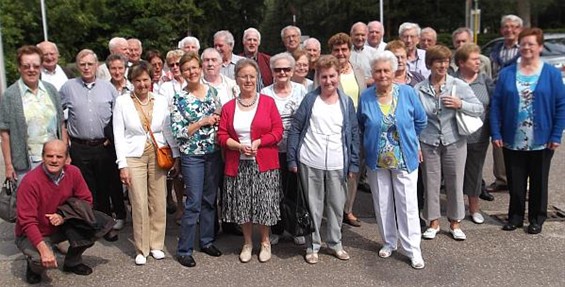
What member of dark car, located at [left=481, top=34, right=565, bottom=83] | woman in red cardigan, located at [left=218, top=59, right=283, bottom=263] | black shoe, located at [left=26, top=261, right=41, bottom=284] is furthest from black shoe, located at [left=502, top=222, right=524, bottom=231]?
dark car, located at [left=481, top=34, right=565, bottom=83]

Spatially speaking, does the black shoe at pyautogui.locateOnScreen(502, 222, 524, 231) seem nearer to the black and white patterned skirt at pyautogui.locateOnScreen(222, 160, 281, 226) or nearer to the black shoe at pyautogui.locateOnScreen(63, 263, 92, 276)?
the black and white patterned skirt at pyautogui.locateOnScreen(222, 160, 281, 226)

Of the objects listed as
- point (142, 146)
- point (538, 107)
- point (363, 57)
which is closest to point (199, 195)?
point (142, 146)

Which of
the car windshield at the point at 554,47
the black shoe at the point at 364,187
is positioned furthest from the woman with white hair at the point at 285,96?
the car windshield at the point at 554,47

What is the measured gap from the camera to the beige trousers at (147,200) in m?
4.46

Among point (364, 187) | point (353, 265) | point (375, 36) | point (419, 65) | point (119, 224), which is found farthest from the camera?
point (364, 187)

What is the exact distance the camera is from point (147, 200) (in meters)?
4.59

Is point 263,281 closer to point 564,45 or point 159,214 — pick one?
point 159,214

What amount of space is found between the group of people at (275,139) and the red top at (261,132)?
0.01 m

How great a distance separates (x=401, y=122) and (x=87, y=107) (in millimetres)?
2709

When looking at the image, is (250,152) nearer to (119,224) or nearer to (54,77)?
(119,224)

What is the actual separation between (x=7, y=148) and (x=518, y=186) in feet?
15.0

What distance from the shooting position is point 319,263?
4477 millimetres

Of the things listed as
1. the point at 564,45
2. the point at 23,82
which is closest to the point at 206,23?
the point at 564,45

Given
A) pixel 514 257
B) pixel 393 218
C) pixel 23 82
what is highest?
pixel 23 82
